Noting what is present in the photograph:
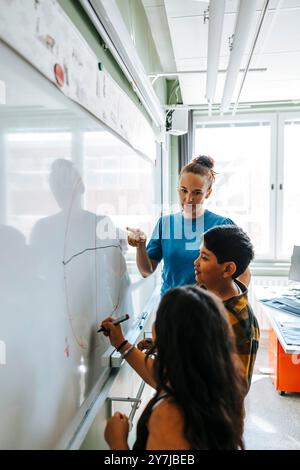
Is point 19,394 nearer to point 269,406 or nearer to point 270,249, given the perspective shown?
point 269,406

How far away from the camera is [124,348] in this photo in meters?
1.32

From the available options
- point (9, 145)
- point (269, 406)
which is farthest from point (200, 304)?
point (269, 406)

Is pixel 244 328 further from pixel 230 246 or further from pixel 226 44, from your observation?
pixel 226 44

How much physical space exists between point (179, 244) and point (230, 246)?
57 centimetres

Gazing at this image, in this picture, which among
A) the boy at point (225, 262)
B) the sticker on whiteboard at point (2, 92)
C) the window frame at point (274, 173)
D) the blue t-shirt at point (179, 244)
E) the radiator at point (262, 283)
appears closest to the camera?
the sticker on whiteboard at point (2, 92)

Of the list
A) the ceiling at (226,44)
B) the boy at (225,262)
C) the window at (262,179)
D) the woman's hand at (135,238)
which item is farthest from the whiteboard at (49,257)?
the window at (262,179)

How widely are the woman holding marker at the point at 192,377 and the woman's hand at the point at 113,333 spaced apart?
456 mm

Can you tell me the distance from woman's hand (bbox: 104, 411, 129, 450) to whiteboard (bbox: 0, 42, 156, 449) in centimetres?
12

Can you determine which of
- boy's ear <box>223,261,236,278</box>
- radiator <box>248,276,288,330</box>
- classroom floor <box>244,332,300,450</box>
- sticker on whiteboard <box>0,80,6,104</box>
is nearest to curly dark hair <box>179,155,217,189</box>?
→ boy's ear <box>223,261,236,278</box>

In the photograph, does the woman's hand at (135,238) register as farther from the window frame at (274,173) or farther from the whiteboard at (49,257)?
the window frame at (274,173)

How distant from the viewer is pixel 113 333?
4.43 ft

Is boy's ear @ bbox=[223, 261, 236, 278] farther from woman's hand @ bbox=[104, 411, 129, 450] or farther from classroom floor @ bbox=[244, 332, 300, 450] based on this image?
classroom floor @ bbox=[244, 332, 300, 450]

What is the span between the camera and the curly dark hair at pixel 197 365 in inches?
32.5

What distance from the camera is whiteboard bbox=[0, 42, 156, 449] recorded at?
77 cm
